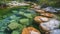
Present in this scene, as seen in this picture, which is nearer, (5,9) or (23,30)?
(23,30)

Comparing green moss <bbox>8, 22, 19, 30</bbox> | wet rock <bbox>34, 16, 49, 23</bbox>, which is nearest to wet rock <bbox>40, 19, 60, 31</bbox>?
wet rock <bbox>34, 16, 49, 23</bbox>

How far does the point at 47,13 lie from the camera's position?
102cm

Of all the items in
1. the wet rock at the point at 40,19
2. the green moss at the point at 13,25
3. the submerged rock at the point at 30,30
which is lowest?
the submerged rock at the point at 30,30

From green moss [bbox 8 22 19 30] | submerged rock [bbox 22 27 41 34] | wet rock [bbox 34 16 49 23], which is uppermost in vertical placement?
wet rock [bbox 34 16 49 23]

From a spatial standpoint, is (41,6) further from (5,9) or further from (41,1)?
(5,9)

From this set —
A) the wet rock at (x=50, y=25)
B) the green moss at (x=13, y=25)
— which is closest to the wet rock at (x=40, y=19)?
the wet rock at (x=50, y=25)

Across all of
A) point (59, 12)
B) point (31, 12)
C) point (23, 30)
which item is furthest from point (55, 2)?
point (23, 30)

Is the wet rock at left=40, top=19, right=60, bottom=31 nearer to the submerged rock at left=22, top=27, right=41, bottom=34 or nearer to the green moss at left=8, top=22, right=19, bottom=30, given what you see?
the submerged rock at left=22, top=27, right=41, bottom=34

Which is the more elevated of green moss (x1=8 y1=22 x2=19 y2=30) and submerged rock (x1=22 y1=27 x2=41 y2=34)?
green moss (x1=8 y1=22 x2=19 y2=30)

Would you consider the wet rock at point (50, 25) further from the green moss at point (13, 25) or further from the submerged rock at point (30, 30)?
the green moss at point (13, 25)

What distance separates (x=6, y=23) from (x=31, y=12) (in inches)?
8.2

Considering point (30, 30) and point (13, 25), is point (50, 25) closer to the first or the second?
point (30, 30)

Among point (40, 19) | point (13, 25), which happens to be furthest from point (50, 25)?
point (13, 25)

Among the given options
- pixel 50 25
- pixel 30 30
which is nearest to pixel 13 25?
pixel 30 30
